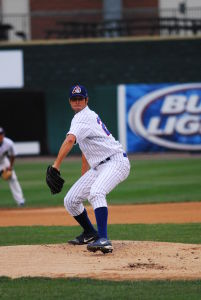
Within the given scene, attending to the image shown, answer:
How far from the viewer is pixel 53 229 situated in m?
12.6

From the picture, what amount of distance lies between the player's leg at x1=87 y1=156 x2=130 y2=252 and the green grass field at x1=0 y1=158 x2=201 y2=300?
143 centimetres

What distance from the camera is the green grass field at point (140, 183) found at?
1798 cm

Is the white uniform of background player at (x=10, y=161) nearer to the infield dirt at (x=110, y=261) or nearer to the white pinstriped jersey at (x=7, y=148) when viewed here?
the white pinstriped jersey at (x=7, y=148)

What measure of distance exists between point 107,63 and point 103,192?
2200cm

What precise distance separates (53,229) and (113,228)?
0.91m

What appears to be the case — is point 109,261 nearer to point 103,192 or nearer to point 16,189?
point 103,192

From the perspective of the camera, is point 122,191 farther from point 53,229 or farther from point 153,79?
point 153,79

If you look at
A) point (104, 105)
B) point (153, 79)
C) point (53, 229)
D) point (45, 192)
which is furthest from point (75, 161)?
point (53, 229)

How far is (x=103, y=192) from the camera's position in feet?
30.3

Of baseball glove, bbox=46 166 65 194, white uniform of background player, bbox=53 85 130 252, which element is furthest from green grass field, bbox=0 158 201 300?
baseball glove, bbox=46 166 65 194

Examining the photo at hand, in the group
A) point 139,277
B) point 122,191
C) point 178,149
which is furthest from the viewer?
point 178,149

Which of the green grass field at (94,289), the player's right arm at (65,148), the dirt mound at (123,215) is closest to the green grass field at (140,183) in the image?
the dirt mound at (123,215)

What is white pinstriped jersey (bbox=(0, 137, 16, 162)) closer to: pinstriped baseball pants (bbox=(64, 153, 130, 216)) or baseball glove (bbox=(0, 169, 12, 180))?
baseball glove (bbox=(0, 169, 12, 180))

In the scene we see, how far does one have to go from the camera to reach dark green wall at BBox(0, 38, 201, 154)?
30.6m
